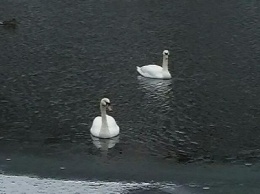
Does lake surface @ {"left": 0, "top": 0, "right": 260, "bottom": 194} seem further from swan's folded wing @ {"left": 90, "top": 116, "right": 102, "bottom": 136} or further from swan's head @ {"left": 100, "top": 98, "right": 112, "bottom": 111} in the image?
swan's head @ {"left": 100, "top": 98, "right": 112, "bottom": 111}

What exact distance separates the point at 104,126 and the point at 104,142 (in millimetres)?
283

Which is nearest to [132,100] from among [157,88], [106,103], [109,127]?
[157,88]

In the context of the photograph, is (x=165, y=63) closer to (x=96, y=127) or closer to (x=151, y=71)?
(x=151, y=71)

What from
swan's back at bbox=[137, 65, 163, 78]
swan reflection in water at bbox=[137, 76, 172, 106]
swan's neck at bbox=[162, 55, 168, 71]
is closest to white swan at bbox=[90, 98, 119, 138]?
swan reflection in water at bbox=[137, 76, 172, 106]

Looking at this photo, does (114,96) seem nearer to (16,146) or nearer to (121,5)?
(16,146)

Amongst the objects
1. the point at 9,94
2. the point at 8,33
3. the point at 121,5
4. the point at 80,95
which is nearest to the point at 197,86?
the point at 80,95

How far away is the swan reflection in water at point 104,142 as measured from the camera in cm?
1228

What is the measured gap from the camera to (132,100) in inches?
562

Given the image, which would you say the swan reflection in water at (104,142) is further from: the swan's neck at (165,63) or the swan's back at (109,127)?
the swan's neck at (165,63)

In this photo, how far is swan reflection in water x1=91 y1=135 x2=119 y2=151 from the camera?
40.3ft

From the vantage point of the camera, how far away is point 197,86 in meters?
15.0

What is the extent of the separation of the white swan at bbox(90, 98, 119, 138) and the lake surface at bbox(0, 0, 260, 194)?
5.3 inches

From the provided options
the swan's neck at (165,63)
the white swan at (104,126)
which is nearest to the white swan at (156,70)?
the swan's neck at (165,63)

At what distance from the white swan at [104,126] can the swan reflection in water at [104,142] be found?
0.07 meters
